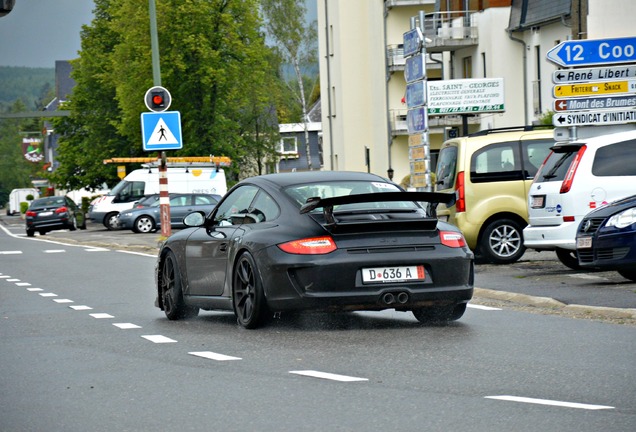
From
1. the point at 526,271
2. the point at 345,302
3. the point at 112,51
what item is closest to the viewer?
the point at 345,302

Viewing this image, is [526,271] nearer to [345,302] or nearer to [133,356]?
[345,302]

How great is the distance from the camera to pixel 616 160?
17.7 m

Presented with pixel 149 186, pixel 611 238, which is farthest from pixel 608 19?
pixel 611 238

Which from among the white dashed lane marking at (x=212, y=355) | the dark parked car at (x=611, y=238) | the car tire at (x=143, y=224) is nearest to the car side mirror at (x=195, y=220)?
the white dashed lane marking at (x=212, y=355)

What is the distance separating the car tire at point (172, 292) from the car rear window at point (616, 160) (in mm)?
6119

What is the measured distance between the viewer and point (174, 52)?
65.3 m

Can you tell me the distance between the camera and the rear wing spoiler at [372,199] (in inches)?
453

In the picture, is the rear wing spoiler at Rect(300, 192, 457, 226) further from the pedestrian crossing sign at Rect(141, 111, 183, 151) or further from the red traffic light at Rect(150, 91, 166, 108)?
the red traffic light at Rect(150, 91, 166, 108)

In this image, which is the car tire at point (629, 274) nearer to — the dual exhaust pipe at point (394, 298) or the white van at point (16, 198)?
the dual exhaust pipe at point (394, 298)

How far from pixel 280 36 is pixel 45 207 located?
37.3m

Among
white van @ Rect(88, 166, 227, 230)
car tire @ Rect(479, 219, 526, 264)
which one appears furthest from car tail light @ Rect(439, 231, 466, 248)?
white van @ Rect(88, 166, 227, 230)

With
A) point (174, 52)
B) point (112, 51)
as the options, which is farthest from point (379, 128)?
point (112, 51)

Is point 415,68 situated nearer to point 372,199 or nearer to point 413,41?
point 413,41

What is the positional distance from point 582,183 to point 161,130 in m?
14.5
